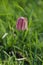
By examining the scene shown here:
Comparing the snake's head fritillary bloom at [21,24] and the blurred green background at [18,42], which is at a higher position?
the snake's head fritillary bloom at [21,24]

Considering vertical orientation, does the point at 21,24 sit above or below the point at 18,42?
above

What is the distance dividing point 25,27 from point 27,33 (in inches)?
2.7

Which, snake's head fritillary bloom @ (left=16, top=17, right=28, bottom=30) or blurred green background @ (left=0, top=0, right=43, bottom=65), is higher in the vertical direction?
snake's head fritillary bloom @ (left=16, top=17, right=28, bottom=30)

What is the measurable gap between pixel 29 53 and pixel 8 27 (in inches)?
14.0

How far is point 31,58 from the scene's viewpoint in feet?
6.18

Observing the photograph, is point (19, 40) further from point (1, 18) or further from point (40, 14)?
point (40, 14)

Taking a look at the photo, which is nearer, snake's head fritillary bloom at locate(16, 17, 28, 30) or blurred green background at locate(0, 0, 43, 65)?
blurred green background at locate(0, 0, 43, 65)

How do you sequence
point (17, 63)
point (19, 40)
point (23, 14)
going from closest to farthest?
point (17, 63) → point (19, 40) → point (23, 14)

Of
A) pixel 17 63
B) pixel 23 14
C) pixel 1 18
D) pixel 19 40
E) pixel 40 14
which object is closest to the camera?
pixel 17 63

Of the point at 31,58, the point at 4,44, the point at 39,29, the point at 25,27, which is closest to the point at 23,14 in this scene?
the point at 39,29

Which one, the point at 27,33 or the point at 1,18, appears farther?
the point at 1,18

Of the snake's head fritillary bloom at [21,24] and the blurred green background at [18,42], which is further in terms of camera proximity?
the snake's head fritillary bloom at [21,24]

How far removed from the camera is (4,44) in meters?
2.04

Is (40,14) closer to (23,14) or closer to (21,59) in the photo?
(23,14)
